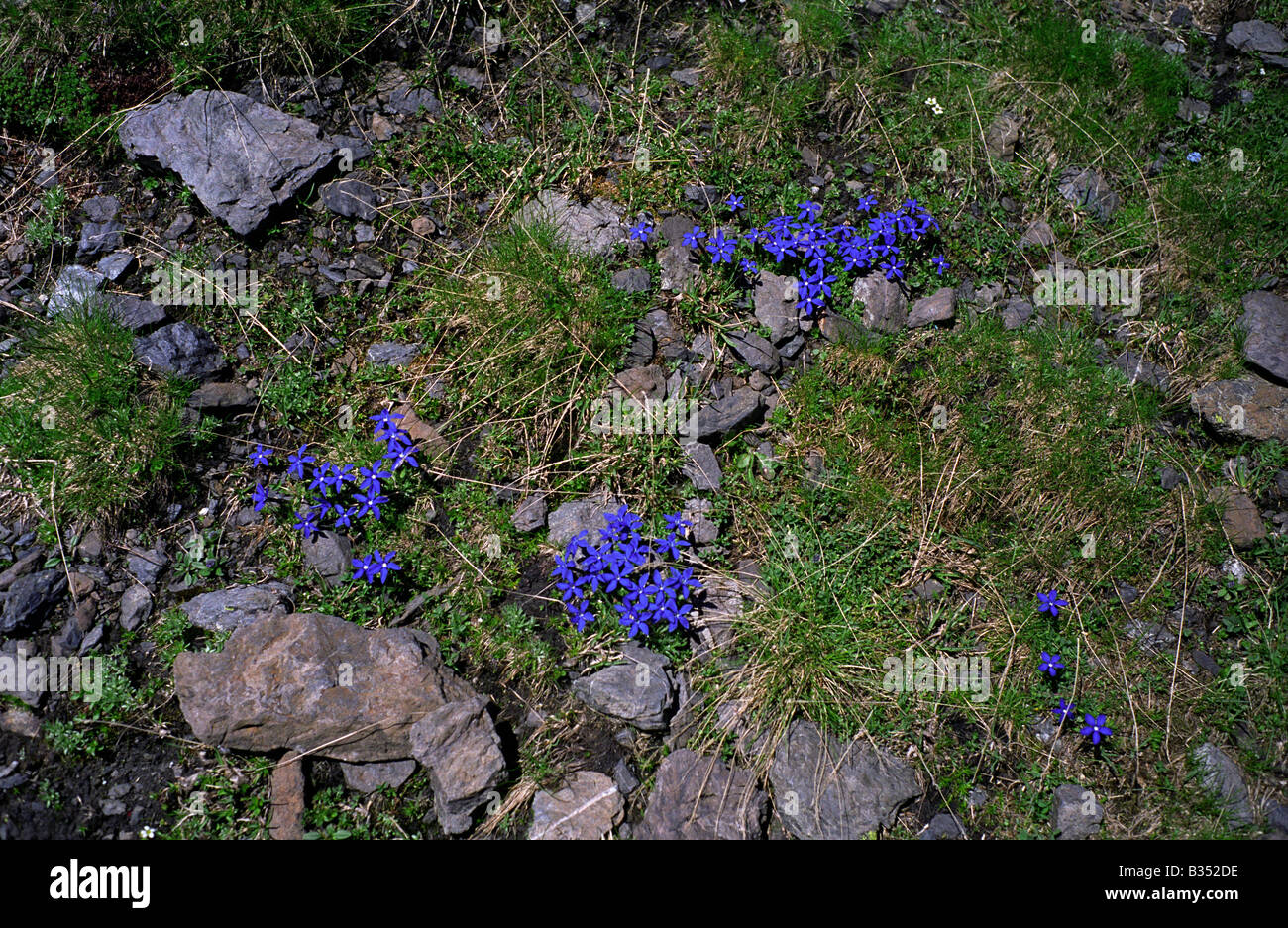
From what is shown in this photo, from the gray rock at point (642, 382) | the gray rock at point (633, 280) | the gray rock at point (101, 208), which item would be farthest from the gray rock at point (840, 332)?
the gray rock at point (101, 208)

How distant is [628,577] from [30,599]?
301 centimetres

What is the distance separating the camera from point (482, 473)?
4.68 meters

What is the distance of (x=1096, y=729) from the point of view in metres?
4.04

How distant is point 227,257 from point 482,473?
7.32 ft

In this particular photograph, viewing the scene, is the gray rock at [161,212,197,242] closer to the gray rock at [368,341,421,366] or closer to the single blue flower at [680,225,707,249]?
the gray rock at [368,341,421,366]

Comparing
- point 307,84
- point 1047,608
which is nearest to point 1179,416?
point 1047,608

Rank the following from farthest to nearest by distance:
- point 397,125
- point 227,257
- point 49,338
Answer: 1. point 397,125
2. point 227,257
3. point 49,338

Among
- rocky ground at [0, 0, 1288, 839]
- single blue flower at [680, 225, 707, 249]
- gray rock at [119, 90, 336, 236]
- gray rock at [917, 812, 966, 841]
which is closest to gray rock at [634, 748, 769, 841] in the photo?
rocky ground at [0, 0, 1288, 839]

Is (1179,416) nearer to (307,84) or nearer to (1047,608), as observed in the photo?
(1047,608)

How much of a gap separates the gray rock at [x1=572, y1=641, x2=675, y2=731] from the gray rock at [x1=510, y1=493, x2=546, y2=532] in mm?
873

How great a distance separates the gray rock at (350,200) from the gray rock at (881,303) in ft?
10.6

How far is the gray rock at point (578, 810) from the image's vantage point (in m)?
3.75

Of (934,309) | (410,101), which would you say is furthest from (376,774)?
(410,101)

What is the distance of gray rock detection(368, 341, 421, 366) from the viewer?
16.2 feet
